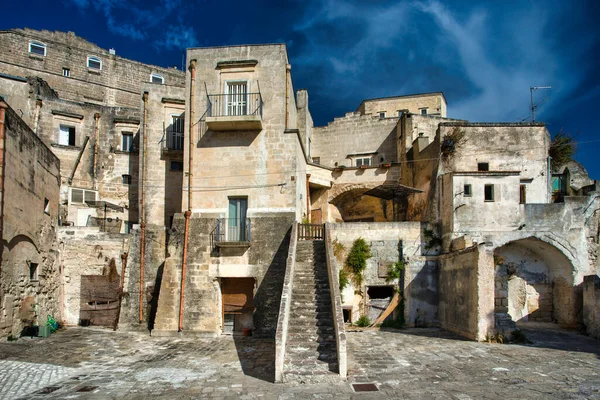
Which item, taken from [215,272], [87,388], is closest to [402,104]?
[215,272]

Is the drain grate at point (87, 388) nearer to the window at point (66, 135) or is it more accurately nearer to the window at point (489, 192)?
the window at point (489, 192)

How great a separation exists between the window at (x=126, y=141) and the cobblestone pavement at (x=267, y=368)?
1173 centimetres

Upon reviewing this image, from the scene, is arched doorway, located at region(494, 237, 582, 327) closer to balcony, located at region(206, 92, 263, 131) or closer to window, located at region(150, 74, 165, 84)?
balcony, located at region(206, 92, 263, 131)

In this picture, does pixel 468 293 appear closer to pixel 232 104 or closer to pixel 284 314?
pixel 284 314

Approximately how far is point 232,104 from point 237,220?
4842mm

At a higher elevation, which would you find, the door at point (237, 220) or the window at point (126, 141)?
the window at point (126, 141)

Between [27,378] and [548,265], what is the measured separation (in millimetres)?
19540

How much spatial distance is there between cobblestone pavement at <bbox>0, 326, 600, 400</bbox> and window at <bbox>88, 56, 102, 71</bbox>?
2438 cm

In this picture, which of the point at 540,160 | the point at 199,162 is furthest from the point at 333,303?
the point at 540,160

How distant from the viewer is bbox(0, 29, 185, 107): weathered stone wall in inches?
1145

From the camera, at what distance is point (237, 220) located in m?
16.9

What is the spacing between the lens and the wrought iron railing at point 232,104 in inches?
670

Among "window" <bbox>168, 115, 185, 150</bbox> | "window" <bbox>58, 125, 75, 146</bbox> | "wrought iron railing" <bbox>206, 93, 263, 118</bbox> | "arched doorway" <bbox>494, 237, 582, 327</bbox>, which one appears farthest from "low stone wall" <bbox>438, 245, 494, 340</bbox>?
"window" <bbox>58, 125, 75, 146</bbox>

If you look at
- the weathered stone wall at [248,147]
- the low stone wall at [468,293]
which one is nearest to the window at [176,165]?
the weathered stone wall at [248,147]
